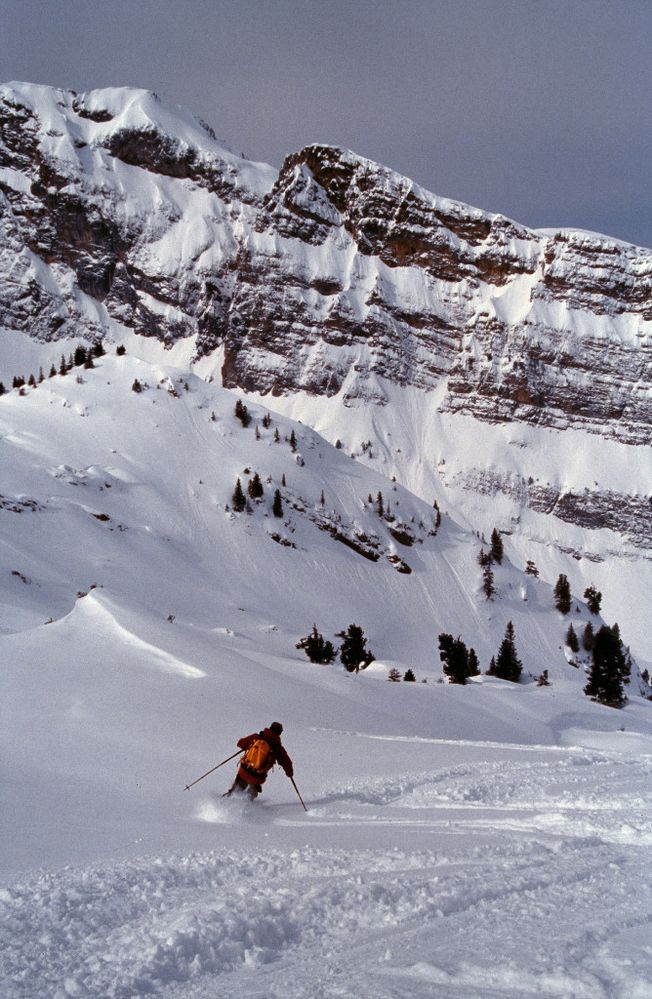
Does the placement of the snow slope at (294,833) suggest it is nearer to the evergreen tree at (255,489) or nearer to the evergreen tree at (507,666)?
the evergreen tree at (507,666)

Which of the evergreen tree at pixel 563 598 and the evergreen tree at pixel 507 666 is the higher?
the evergreen tree at pixel 563 598

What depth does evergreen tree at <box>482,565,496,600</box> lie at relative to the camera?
294ft

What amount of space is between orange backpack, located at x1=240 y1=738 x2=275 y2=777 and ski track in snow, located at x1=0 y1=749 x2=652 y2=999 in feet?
5.91

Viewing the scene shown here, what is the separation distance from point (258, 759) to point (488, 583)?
8322 centimetres

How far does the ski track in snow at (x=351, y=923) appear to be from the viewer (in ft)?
14.9

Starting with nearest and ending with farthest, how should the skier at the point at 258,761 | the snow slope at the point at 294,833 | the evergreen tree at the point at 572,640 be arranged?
the snow slope at the point at 294,833 < the skier at the point at 258,761 < the evergreen tree at the point at 572,640

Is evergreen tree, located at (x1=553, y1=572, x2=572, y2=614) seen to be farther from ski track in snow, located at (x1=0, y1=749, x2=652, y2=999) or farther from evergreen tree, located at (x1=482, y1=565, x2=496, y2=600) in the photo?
ski track in snow, located at (x1=0, y1=749, x2=652, y2=999)

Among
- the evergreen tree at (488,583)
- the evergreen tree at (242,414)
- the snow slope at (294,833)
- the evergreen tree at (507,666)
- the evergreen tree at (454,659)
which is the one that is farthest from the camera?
the evergreen tree at (488,583)

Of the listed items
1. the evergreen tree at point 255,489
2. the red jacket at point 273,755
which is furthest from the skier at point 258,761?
the evergreen tree at point 255,489

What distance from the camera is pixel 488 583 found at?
297 feet

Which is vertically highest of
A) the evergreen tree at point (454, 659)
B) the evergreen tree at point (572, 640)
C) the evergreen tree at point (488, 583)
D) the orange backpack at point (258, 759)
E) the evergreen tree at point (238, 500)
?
the evergreen tree at point (238, 500)

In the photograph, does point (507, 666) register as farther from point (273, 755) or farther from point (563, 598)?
point (273, 755)

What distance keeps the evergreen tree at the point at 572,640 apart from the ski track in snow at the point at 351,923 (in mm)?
82427

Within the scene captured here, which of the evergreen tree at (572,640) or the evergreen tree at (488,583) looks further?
the evergreen tree at (488,583)
